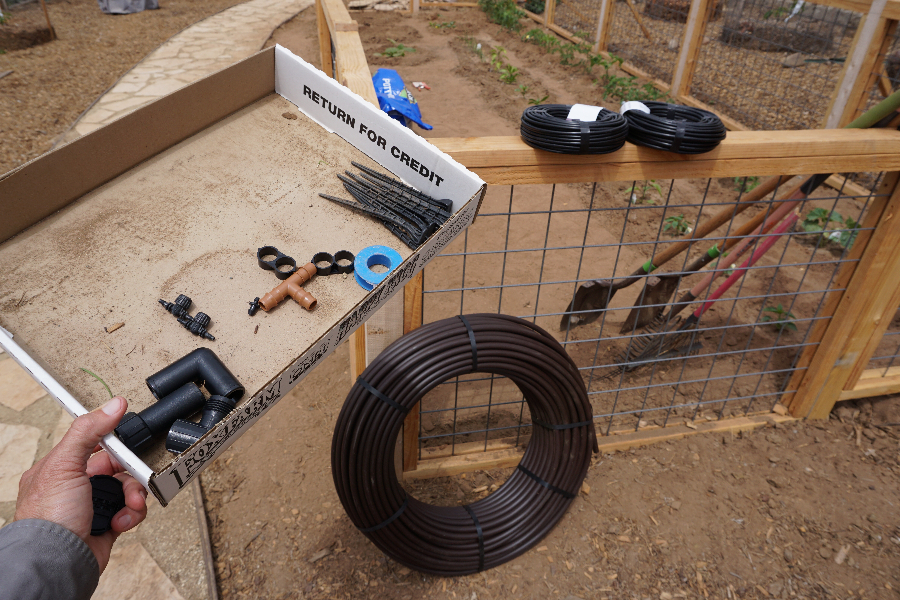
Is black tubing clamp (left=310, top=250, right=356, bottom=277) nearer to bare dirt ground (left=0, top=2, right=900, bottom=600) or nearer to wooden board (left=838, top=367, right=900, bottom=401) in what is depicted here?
bare dirt ground (left=0, top=2, right=900, bottom=600)

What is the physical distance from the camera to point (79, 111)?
606 cm

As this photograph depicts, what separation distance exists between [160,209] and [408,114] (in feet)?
7.08

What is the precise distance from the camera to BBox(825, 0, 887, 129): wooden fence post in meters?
4.53

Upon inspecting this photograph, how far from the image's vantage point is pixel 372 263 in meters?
1.37

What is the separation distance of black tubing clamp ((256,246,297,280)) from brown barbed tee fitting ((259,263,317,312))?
0.11 ft

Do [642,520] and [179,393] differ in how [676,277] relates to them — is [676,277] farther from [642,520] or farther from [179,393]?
[179,393]

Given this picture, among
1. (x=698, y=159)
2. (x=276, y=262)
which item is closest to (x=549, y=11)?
(x=698, y=159)

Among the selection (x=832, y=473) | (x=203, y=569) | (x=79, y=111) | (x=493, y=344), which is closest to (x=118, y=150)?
(x=493, y=344)

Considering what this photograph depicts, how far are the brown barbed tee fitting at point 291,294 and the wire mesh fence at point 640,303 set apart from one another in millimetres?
993

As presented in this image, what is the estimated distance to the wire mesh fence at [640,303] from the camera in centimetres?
286

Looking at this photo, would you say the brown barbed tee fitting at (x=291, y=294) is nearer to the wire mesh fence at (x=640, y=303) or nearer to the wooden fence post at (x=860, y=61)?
the wire mesh fence at (x=640, y=303)

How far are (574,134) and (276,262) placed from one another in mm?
1055

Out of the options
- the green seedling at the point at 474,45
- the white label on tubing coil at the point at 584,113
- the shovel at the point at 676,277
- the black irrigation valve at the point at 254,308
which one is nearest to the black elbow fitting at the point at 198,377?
the black irrigation valve at the point at 254,308

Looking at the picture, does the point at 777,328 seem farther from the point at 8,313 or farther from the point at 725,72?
the point at 725,72
